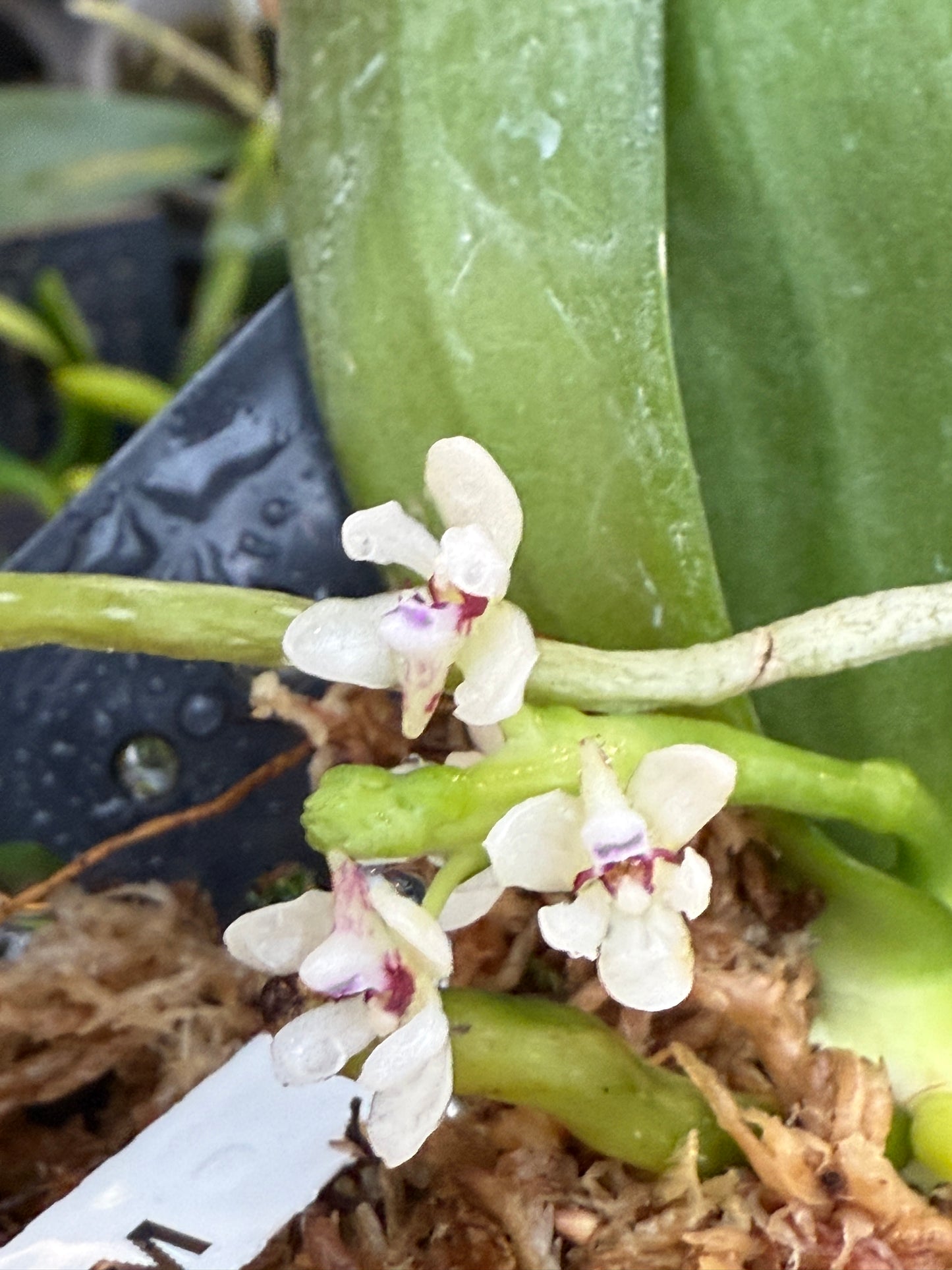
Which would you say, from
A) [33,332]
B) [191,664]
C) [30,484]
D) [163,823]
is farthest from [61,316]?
[163,823]

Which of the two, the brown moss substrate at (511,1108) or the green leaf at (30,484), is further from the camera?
the green leaf at (30,484)

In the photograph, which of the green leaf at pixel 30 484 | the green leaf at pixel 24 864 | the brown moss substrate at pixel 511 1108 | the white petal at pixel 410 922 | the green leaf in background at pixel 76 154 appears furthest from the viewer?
the green leaf in background at pixel 76 154

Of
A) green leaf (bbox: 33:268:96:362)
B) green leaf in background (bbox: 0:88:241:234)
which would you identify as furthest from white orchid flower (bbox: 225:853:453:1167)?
green leaf in background (bbox: 0:88:241:234)

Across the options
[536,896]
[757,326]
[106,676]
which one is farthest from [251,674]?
[757,326]

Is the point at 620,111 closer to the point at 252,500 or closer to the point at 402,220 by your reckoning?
the point at 402,220

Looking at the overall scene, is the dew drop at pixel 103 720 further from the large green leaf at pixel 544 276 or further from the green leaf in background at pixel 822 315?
the green leaf in background at pixel 822 315

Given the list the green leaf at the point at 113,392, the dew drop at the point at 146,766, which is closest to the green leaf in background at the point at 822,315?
the dew drop at the point at 146,766
